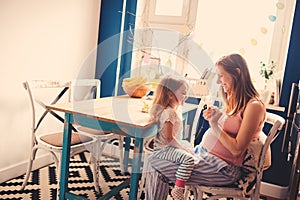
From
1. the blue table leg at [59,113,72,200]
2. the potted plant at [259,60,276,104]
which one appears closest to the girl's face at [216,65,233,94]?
the blue table leg at [59,113,72,200]

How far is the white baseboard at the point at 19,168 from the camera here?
2.33m

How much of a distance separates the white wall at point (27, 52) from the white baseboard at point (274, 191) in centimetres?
198

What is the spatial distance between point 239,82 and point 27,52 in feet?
5.39

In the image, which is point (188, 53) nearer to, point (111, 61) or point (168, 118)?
point (111, 61)

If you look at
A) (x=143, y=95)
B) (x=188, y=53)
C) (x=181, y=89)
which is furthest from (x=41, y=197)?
(x=188, y=53)

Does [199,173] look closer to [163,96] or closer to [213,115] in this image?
[213,115]

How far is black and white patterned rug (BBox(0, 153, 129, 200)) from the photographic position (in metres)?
2.17

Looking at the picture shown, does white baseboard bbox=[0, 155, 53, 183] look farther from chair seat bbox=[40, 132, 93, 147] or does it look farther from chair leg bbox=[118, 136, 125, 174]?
chair leg bbox=[118, 136, 125, 174]

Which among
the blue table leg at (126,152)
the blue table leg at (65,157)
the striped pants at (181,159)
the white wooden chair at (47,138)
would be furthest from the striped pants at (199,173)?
the blue table leg at (126,152)

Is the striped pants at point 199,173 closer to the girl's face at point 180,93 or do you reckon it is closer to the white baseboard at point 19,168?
the girl's face at point 180,93

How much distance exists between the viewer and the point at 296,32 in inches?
93.8

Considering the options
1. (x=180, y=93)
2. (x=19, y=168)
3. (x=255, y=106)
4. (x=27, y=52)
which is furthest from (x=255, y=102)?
(x=19, y=168)

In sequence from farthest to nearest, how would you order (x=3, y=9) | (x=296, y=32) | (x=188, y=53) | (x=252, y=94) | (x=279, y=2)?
1. (x=188, y=53)
2. (x=279, y=2)
3. (x=296, y=32)
4. (x=3, y=9)
5. (x=252, y=94)

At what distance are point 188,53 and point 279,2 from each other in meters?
0.89
